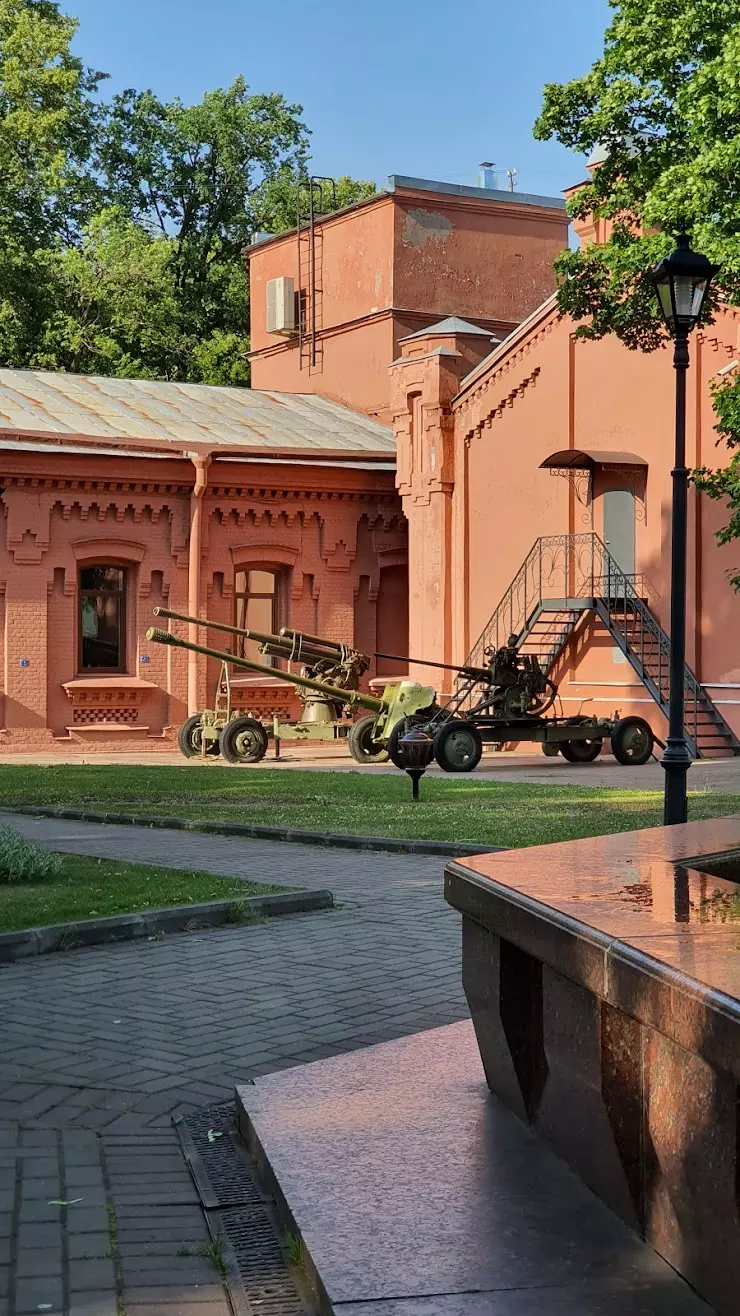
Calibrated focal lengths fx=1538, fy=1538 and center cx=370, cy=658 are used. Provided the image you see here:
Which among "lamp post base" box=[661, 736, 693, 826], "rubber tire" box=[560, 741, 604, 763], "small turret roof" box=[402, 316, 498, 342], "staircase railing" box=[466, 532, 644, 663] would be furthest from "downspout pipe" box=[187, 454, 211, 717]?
"lamp post base" box=[661, 736, 693, 826]

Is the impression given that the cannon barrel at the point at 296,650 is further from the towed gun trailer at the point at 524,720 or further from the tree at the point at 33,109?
the tree at the point at 33,109

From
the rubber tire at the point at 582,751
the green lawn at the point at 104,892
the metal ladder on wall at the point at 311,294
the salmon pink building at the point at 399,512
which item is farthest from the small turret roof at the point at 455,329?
the green lawn at the point at 104,892

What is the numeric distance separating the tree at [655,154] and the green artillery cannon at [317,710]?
6344mm

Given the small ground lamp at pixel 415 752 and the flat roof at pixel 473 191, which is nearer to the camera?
the small ground lamp at pixel 415 752

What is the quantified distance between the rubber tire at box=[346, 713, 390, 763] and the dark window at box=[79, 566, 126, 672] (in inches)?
223

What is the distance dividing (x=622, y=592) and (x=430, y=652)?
487 centimetres

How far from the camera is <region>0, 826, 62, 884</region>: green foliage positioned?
9.41 meters

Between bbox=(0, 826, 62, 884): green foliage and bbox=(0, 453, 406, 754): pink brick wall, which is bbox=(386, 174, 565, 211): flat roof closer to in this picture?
bbox=(0, 453, 406, 754): pink brick wall

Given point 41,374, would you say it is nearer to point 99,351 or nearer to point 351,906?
point 99,351

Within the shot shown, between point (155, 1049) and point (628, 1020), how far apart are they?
8.78 feet

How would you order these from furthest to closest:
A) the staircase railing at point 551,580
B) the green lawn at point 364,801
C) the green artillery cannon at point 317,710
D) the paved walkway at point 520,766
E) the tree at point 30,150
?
the tree at point 30,150, the staircase railing at point 551,580, the green artillery cannon at point 317,710, the paved walkway at point 520,766, the green lawn at point 364,801

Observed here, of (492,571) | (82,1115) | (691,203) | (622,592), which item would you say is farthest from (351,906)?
(492,571)

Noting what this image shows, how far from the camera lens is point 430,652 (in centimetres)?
2697

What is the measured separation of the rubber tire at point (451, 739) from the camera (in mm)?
19547
